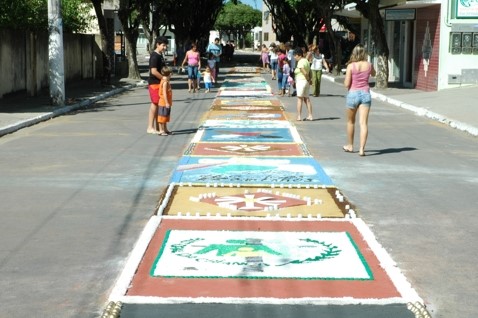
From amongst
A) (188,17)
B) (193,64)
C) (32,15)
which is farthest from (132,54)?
(188,17)

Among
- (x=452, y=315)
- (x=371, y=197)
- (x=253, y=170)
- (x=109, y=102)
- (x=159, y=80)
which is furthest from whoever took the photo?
(x=109, y=102)

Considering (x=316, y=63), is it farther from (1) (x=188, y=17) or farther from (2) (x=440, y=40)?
(1) (x=188, y=17)

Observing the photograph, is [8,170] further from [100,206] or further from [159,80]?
[159,80]

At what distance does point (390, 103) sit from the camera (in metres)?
25.9

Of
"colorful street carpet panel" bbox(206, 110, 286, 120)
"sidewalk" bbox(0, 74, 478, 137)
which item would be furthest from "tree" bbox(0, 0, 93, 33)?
"colorful street carpet panel" bbox(206, 110, 286, 120)

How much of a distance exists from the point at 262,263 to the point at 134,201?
312 cm

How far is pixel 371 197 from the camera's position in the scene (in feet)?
31.5

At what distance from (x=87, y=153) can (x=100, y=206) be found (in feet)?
14.9

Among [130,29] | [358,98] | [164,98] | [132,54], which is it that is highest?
[130,29]

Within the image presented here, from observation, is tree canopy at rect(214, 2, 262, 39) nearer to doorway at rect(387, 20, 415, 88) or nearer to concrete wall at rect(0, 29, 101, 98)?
doorway at rect(387, 20, 415, 88)

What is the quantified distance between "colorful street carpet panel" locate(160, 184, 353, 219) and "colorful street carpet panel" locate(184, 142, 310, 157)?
3120 millimetres

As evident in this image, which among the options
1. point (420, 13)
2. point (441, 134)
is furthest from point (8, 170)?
point (420, 13)

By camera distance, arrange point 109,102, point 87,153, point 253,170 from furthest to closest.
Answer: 1. point 109,102
2. point 87,153
3. point 253,170

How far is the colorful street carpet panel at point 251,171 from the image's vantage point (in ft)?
34.5
